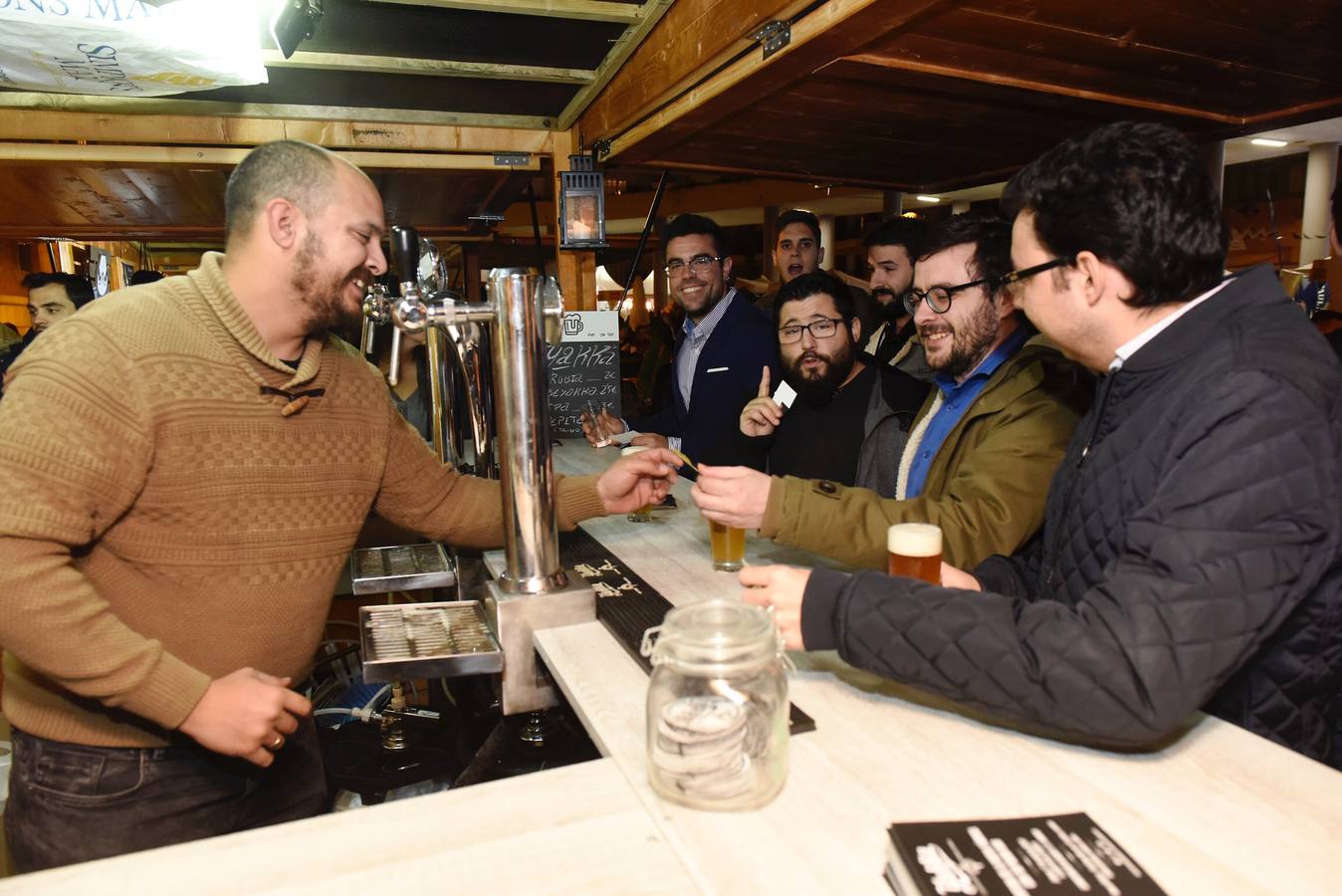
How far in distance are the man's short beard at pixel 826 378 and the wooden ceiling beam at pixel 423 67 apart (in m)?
1.48

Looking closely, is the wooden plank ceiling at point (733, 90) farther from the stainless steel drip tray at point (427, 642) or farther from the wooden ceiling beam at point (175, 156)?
the stainless steel drip tray at point (427, 642)

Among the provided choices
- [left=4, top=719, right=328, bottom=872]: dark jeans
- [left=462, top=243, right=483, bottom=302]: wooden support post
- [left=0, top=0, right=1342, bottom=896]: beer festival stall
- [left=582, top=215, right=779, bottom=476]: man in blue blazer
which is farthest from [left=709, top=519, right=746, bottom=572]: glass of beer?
[left=462, top=243, right=483, bottom=302]: wooden support post

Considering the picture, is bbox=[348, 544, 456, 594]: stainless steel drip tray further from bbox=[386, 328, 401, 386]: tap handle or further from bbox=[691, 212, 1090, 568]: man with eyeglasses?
bbox=[691, 212, 1090, 568]: man with eyeglasses

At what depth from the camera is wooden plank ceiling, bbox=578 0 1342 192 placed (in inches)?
76.2

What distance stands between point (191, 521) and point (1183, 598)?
5.05 ft

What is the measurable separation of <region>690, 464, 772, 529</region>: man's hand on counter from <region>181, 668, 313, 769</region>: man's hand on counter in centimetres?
80

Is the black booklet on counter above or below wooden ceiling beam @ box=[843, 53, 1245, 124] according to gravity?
below

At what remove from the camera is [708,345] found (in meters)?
3.69

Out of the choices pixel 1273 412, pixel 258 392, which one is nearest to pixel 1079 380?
pixel 1273 412

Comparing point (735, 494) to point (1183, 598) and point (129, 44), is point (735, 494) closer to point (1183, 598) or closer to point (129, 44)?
point (1183, 598)

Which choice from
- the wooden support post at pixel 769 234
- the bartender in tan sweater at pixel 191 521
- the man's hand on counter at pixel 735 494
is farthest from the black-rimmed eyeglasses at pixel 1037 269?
the wooden support post at pixel 769 234

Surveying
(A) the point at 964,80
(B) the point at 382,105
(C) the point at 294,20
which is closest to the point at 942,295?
(A) the point at 964,80

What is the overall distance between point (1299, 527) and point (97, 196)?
544 cm

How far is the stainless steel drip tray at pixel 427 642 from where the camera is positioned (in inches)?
57.4
